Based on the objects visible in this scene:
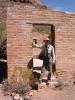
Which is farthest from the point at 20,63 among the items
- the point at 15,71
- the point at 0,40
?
the point at 0,40

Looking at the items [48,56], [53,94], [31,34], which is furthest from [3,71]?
[53,94]

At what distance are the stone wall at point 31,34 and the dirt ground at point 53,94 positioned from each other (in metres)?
1.04

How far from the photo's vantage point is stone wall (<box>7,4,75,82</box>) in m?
12.1

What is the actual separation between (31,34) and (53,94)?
2388 mm

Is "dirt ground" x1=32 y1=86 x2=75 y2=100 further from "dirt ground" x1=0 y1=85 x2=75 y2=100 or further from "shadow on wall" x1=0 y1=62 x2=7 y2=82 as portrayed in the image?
"shadow on wall" x1=0 y1=62 x2=7 y2=82

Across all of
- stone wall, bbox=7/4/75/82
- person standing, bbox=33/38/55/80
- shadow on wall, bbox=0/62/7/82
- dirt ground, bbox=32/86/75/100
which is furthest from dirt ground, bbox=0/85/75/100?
shadow on wall, bbox=0/62/7/82

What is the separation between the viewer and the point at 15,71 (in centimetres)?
1205

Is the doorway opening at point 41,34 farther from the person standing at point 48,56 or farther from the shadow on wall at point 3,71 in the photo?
the shadow on wall at point 3,71

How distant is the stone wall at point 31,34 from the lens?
1214cm

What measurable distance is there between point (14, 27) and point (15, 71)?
5.21 ft

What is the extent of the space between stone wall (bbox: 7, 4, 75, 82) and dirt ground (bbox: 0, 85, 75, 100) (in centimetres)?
104

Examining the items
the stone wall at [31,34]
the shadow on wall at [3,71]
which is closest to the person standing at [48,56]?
the stone wall at [31,34]

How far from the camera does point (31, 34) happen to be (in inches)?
484

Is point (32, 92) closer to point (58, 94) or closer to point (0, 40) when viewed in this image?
point (58, 94)
